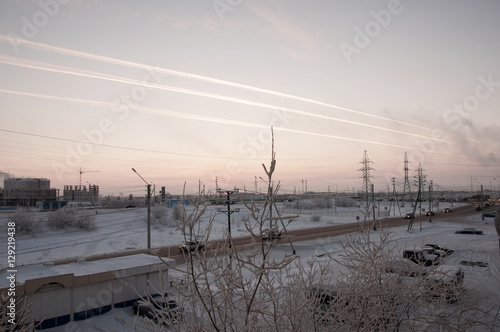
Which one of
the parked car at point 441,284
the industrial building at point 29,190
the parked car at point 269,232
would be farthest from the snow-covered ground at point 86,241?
the industrial building at point 29,190

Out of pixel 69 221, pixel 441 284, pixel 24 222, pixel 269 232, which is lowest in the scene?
pixel 69 221

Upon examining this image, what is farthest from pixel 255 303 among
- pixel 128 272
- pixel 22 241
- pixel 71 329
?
pixel 22 241

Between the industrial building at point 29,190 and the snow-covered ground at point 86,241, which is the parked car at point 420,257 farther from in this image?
the industrial building at point 29,190

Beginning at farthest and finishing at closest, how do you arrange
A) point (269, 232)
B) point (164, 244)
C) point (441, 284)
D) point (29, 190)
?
1. point (29, 190)
2. point (164, 244)
3. point (441, 284)
4. point (269, 232)

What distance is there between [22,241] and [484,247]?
4680 cm

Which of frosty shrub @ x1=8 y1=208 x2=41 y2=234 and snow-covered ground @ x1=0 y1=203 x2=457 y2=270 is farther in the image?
frosty shrub @ x1=8 y1=208 x2=41 y2=234

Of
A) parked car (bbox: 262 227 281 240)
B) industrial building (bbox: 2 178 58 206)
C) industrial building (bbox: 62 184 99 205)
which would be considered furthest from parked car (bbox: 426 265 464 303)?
industrial building (bbox: 62 184 99 205)

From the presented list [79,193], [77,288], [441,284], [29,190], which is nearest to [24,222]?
[77,288]

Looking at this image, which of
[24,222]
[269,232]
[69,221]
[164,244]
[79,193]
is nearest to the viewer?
[269,232]

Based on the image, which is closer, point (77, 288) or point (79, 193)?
point (77, 288)

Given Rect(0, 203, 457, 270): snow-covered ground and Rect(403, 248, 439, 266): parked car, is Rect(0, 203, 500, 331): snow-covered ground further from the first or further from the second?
Rect(403, 248, 439, 266): parked car

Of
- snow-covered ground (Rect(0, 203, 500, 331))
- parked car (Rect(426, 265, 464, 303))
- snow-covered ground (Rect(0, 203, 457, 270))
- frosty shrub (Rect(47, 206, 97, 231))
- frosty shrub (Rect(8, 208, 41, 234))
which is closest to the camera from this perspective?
parked car (Rect(426, 265, 464, 303))

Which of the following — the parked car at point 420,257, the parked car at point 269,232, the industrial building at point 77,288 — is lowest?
the industrial building at point 77,288

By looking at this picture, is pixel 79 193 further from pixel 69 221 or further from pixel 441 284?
pixel 441 284
